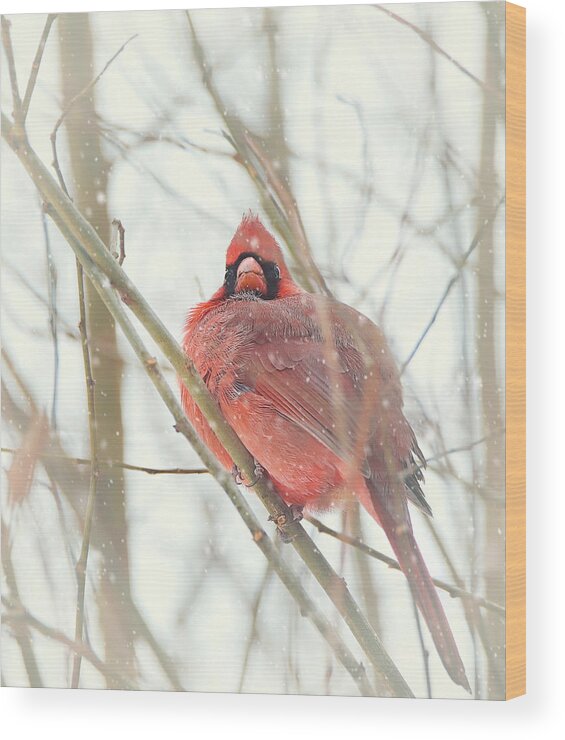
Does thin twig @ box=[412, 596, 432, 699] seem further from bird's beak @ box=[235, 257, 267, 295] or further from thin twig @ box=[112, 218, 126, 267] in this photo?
thin twig @ box=[112, 218, 126, 267]

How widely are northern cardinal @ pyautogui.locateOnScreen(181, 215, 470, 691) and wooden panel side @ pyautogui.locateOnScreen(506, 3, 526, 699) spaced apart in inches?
5.1

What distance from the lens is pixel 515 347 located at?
2395mm

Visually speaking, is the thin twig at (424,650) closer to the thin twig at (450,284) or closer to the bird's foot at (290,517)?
the bird's foot at (290,517)

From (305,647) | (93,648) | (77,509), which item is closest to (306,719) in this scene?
(305,647)

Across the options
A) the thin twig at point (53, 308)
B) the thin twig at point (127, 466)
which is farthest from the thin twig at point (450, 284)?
the thin twig at point (53, 308)

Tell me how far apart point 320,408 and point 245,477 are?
0.66ft

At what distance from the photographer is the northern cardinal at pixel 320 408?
2383 mm

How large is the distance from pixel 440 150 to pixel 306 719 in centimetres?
Result: 115

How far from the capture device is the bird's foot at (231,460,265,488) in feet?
7.86

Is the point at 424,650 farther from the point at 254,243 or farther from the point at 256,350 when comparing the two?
the point at 254,243

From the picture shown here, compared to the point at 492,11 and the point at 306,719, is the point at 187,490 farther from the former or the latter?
the point at 492,11

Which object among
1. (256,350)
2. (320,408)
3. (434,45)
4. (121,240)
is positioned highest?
(434,45)

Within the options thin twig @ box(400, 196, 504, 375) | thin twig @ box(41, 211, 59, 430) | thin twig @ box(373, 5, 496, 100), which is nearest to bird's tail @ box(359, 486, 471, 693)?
thin twig @ box(400, 196, 504, 375)

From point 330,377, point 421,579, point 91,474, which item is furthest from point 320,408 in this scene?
point 91,474
